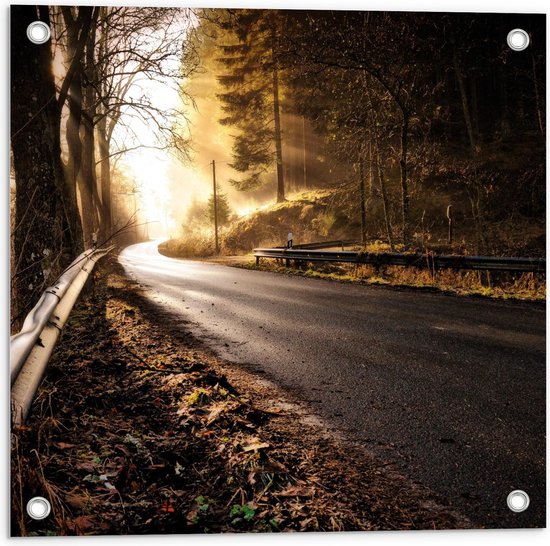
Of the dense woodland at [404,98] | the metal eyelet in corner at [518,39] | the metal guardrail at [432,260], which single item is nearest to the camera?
the metal eyelet in corner at [518,39]

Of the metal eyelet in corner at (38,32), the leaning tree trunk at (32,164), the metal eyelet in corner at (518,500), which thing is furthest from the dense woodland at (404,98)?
the metal eyelet in corner at (518,500)

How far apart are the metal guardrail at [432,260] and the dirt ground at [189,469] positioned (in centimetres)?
554

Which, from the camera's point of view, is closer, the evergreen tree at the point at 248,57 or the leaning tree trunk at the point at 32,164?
the leaning tree trunk at the point at 32,164

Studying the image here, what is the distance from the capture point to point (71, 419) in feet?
7.34

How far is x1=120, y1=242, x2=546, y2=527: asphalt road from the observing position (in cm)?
215

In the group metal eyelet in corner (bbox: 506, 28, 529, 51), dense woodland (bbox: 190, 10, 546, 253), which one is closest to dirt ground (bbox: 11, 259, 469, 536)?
dense woodland (bbox: 190, 10, 546, 253)

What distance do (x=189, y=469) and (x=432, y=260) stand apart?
24.2ft

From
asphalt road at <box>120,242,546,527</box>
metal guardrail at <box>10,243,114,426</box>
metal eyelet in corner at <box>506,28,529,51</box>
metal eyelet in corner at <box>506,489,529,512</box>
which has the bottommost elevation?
metal eyelet in corner at <box>506,489,529,512</box>

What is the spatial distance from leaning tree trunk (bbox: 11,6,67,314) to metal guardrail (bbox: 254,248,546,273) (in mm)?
6873

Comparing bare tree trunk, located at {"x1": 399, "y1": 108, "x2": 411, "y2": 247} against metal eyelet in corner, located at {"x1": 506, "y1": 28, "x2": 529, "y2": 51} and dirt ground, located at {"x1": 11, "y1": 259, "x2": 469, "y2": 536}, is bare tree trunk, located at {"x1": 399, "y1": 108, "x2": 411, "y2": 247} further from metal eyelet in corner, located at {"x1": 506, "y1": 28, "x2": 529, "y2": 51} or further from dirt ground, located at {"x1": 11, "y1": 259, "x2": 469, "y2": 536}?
dirt ground, located at {"x1": 11, "y1": 259, "x2": 469, "y2": 536}

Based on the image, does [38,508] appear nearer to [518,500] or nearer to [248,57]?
[518,500]

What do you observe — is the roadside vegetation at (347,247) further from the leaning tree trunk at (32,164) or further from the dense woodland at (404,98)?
the leaning tree trunk at (32,164)

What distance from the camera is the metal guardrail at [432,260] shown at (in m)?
6.54

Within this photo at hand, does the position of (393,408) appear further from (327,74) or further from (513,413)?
(327,74)
